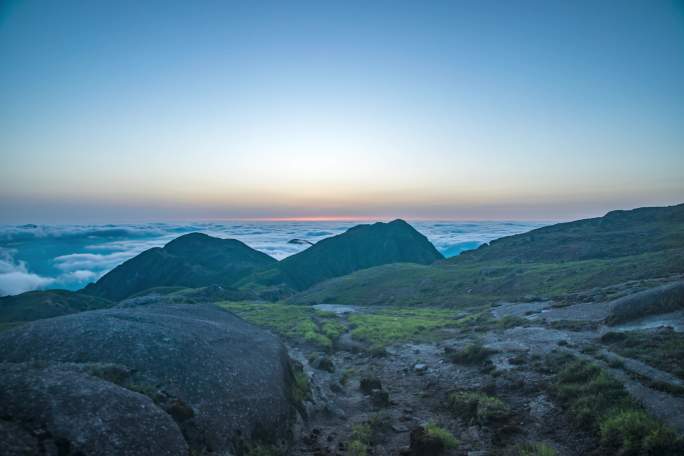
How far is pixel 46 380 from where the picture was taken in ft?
31.6

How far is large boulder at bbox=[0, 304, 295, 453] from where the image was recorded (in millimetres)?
11496

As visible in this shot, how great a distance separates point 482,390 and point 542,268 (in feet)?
217

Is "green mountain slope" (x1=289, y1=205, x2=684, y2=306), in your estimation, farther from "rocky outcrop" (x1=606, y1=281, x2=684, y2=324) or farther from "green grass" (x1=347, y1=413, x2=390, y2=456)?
"green grass" (x1=347, y1=413, x2=390, y2=456)

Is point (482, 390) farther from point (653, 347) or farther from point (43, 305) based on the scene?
point (43, 305)

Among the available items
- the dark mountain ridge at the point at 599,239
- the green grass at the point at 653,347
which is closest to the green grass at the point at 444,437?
the green grass at the point at 653,347

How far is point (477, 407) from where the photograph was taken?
15484 millimetres

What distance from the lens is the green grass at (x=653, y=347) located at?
14617mm

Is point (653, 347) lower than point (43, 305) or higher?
higher

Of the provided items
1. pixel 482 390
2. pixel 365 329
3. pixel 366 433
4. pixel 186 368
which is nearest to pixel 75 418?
pixel 186 368

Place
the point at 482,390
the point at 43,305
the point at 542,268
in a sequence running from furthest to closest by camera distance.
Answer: the point at 43,305, the point at 542,268, the point at 482,390

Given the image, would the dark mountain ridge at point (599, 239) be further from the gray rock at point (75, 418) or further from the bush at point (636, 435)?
the gray rock at point (75, 418)

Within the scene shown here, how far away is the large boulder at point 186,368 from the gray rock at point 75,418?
0.54m

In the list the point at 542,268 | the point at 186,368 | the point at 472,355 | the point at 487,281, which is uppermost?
the point at 186,368

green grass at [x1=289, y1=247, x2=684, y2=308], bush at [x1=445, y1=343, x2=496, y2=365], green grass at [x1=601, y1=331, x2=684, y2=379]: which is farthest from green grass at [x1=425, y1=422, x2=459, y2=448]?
green grass at [x1=289, y1=247, x2=684, y2=308]
